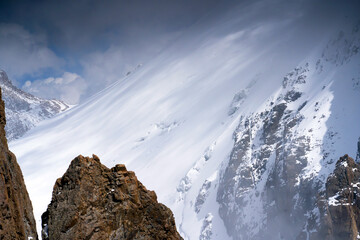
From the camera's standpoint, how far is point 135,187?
2383 cm

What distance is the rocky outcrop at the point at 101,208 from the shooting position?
70.1 feet

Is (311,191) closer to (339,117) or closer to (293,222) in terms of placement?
(293,222)

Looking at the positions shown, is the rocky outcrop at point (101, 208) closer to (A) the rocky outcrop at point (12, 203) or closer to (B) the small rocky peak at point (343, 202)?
(A) the rocky outcrop at point (12, 203)

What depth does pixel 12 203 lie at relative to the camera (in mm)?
19219

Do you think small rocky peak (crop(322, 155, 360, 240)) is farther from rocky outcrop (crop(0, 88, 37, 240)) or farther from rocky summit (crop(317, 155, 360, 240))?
rocky outcrop (crop(0, 88, 37, 240))

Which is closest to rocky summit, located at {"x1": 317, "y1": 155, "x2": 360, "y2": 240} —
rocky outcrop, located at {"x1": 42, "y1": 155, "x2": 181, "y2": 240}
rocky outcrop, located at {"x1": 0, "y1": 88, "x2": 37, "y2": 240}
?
rocky outcrop, located at {"x1": 42, "y1": 155, "x2": 181, "y2": 240}

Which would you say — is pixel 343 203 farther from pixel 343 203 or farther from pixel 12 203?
pixel 12 203

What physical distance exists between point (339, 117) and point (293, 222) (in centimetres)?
5361

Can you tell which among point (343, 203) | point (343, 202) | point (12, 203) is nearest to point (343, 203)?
point (343, 203)

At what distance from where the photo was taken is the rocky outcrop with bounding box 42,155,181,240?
2136cm

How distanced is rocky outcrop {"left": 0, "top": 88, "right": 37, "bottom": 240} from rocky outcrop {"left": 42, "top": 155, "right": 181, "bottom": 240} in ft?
3.90

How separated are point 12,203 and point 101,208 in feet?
15.6

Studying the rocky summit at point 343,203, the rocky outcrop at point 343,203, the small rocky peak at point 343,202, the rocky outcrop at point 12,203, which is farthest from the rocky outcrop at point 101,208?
the small rocky peak at point 343,202

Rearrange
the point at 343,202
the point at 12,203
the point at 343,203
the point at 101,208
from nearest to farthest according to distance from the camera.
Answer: the point at 12,203
the point at 101,208
the point at 343,203
the point at 343,202
